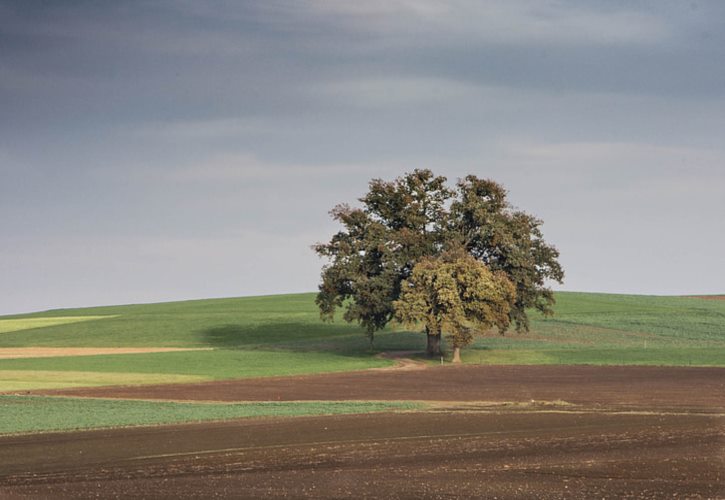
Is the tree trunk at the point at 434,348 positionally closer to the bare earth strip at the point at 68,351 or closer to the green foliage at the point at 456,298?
the green foliage at the point at 456,298

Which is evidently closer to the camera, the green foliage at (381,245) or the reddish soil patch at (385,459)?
the reddish soil patch at (385,459)

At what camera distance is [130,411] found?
46844mm

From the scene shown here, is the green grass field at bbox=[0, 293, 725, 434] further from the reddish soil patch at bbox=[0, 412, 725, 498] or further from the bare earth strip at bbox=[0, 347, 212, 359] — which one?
the reddish soil patch at bbox=[0, 412, 725, 498]

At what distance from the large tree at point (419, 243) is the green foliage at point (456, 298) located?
104 inches

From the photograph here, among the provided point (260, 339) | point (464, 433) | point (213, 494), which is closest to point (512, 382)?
point (464, 433)

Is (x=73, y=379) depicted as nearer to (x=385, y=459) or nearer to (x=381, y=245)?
(x=381, y=245)

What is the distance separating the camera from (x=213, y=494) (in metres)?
24.2

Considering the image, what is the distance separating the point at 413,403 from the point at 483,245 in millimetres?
35852

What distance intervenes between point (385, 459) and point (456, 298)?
48119mm

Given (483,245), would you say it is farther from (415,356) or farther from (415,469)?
(415,469)

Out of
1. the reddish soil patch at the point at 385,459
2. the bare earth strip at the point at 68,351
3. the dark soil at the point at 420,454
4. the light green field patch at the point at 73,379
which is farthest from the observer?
the bare earth strip at the point at 68,351

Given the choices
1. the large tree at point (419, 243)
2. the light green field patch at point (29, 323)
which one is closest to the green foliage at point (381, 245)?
the large tree at point (419, 243)

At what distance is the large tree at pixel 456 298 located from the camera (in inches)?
3031

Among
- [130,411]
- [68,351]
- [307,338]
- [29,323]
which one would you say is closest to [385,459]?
[130,411]
